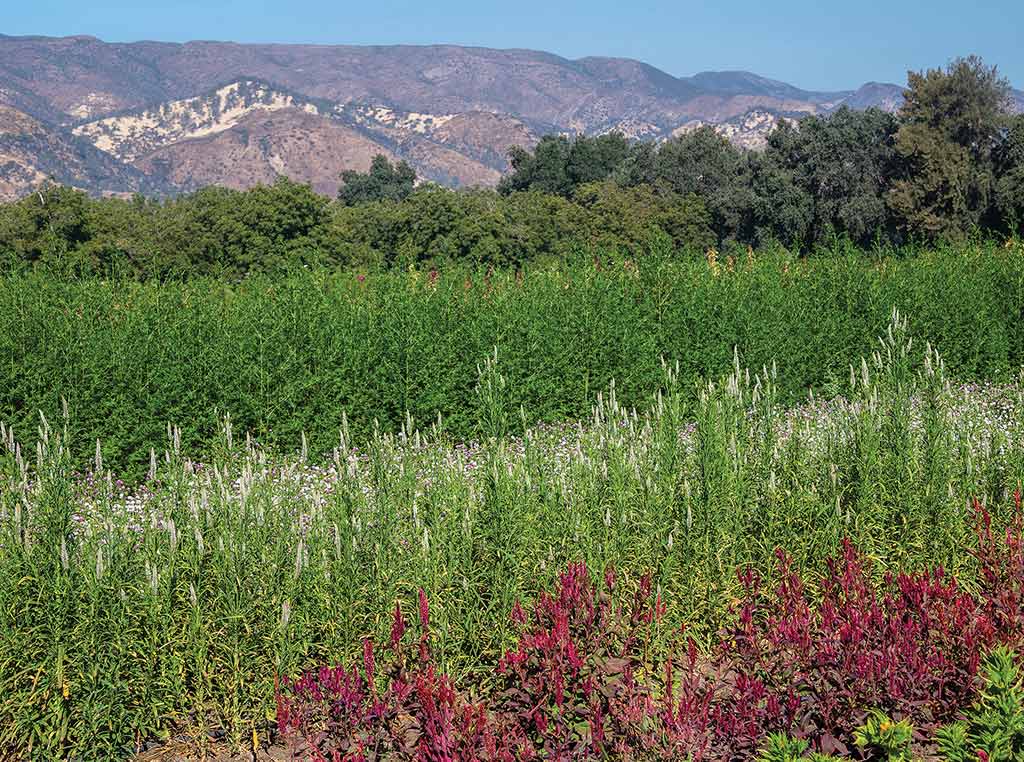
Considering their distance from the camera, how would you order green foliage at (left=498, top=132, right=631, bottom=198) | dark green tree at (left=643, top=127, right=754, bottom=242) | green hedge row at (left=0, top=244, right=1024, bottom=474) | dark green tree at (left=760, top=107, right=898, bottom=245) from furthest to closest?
green foliage at (left=498, top=132, right=631, bottom=198)
dark green tree at (left=643, top=127, right=754, bottom=242)
dark green tree at (left=760, top=107, right=898, bottom=245)
green hedge row at (left=0, top=244, right=1024, bottom=474)

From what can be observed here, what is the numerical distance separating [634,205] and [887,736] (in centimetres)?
3270

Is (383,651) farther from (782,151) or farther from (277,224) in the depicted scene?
(782,151)

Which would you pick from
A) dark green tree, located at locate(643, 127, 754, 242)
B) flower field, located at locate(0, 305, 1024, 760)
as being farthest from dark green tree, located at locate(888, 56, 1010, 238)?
flower field, located at locate(0, 305, 1024, 760)

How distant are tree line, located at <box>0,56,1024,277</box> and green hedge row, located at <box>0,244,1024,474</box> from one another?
264 inches

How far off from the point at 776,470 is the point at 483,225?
831 inches

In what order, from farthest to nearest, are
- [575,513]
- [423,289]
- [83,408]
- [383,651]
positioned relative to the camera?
[423,289], [83,408], [575,513], [383,651]

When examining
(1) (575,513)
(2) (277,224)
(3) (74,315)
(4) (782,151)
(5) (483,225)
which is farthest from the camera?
(4) (782,151)

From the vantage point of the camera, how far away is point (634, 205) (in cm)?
3531

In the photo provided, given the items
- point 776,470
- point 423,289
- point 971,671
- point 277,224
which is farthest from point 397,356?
point 277,224

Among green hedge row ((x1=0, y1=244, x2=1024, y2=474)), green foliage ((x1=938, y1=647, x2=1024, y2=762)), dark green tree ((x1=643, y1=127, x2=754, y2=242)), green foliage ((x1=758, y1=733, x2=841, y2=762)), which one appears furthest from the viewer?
dark green tree ((x1=643, y1=127, x2=754, y2=242))

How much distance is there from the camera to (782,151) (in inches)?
1545

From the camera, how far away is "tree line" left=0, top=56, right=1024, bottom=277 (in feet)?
78.2

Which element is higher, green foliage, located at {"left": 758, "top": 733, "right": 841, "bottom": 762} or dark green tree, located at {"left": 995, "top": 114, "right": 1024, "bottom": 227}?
dark green tree, located at {"left": 995, "top": 114, "right": 1024, "bottom": 227}

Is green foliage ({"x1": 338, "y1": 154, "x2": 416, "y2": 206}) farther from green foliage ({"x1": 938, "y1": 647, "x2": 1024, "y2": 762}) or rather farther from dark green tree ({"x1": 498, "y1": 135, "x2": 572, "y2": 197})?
green foliage ({"x1": 938, "y1": 647, "x2": 1024, "y2": 762})
